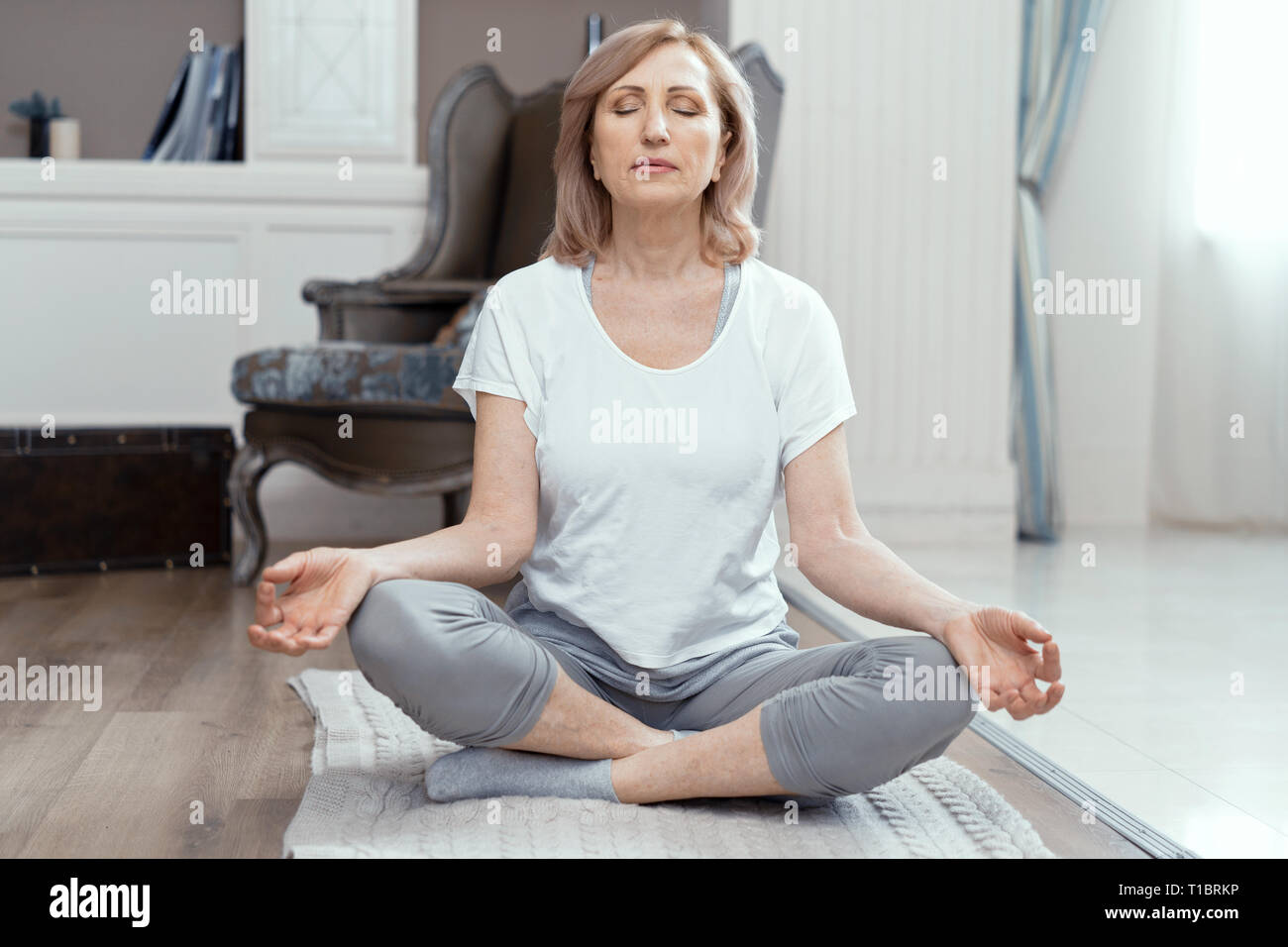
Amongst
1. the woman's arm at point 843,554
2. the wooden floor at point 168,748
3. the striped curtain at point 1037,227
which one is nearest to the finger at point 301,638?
the wooden floor at point 168,748

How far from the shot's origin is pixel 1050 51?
3646 mm

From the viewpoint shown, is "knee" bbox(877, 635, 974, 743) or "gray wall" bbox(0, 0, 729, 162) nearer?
"knee" bbox(877, 635, 974, 743)

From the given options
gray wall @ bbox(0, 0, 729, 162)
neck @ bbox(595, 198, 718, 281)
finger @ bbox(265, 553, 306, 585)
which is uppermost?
gray wall @ bbox(0, 0, 729, 162)

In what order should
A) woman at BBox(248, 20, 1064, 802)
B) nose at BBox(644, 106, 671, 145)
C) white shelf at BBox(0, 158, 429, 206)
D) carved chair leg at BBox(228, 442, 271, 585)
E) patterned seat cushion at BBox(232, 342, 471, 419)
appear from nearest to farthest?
woman at BBox(248, 20, 1064, 802)
nose at BBox(644, 106, 671, 145)
patterned seat cushion at BBox(232, 342, 471, 419)
carved chair leg at BBox(228, 442, 271, 585)
white shelf at BBox(0, 158, 429, 206)

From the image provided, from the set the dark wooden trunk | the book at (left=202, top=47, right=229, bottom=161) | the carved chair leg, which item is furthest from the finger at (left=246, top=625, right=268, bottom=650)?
the book at (left=202, top=47, right=229, bottom=161)

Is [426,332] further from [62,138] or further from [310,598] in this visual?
[310,598]

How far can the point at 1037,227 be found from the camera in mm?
3646

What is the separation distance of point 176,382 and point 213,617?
1.33m

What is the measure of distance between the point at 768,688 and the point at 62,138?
118 inches

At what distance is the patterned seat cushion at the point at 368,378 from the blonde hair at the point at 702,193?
4.09 ft

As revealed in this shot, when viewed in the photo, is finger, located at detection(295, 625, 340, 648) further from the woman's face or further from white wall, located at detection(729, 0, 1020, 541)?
white wall, located at detection(729, 0, 1020, 541)

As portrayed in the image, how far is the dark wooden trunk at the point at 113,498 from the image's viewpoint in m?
2.78

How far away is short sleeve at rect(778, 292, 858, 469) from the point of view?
4.19 ft

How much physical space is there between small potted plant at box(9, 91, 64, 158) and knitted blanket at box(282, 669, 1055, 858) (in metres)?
2.72
